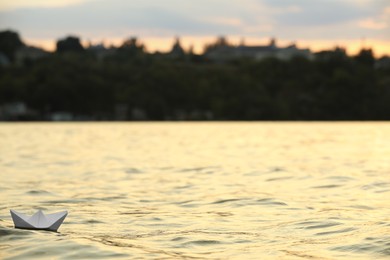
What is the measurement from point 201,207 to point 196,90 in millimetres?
138693

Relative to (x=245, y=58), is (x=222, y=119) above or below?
below

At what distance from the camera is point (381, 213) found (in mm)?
18344

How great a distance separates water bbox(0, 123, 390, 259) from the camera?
13844 mm

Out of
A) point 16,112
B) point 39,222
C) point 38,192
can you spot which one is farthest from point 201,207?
point 16,112

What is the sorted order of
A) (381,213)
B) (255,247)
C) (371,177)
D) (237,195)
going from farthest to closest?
(371,177), (237,195), (381,213), (255,247)

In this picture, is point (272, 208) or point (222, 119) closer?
point (272, 208)

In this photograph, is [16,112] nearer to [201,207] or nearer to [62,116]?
[62,116]

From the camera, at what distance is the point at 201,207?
1991cm

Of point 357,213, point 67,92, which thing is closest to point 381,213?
point 357,213

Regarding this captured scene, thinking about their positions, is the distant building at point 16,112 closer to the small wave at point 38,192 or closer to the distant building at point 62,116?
the distant building at point 62,116

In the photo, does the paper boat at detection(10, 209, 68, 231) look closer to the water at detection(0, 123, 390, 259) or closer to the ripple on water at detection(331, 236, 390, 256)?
the water at detection(0, 123, 390, 259)

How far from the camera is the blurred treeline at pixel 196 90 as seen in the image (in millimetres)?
150125

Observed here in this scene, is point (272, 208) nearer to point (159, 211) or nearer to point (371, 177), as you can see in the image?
point (159, 211)

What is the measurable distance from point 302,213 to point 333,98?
140 metres
